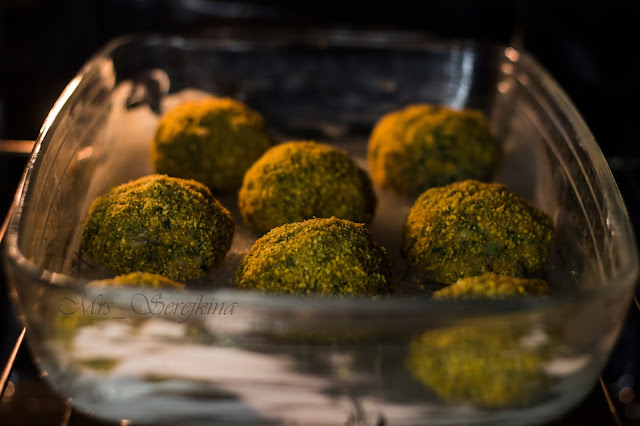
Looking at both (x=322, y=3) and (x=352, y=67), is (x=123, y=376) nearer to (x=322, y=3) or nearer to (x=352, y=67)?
(x=352, y=67)

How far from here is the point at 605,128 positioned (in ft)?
4.96

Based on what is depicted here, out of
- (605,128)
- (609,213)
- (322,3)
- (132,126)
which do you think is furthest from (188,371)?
(605,128)

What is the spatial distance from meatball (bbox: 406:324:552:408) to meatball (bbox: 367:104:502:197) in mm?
461

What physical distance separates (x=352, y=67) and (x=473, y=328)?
784 millimetres

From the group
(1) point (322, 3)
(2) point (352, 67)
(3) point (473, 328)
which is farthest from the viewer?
(1) point (322, 3)

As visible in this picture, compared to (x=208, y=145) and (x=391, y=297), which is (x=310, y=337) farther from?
(x=208, y=145)

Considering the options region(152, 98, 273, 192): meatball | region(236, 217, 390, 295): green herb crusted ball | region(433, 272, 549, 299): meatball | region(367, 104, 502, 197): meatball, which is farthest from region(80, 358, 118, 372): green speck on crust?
region(367, 104, 502, 197): meatball

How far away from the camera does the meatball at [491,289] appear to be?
67cm

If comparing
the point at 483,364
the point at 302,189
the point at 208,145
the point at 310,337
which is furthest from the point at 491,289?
the point at 208,145

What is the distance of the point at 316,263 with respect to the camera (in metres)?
0.73

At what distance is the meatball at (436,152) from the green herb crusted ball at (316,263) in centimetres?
29

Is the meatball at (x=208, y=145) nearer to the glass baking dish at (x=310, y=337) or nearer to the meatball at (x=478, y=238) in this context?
the glass baking dish at (x=310, y=337)

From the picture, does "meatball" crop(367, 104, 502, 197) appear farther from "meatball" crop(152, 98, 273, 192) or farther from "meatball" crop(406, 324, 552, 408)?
"meatball" crop(406, 324, 552, 408)

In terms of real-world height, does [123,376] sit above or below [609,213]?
below
